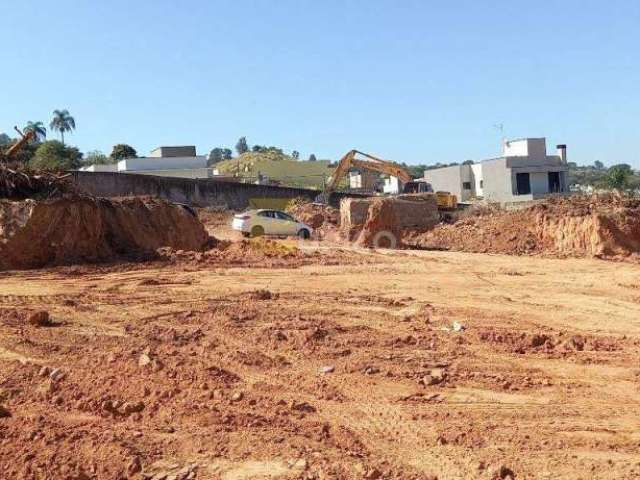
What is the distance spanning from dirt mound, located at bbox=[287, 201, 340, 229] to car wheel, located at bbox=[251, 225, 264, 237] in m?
4.80

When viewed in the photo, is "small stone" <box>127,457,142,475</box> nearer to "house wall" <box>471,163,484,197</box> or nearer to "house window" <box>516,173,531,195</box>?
"house window" <box>516,173,531,195</box>

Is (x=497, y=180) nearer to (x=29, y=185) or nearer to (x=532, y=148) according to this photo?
(x=532, y=148)

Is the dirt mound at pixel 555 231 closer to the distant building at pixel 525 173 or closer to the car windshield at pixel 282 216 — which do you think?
the car windshield at pixel 282 216

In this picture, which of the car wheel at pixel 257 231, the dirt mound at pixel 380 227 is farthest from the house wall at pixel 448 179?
the car wheel at pixel 257 231

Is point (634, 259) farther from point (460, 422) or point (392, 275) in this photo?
point (460, 422)

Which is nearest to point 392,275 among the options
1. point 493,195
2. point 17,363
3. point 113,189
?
point 17,363

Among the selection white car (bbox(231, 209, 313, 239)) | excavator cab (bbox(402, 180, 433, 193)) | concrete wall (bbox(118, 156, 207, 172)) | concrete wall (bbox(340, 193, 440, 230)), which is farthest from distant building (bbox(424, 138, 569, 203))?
white car (bbox(231, 209, 313, 239))

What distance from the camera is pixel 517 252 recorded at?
73.8 ft

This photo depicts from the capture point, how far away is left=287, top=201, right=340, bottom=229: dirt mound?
109 ft

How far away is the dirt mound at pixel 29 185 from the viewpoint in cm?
1914

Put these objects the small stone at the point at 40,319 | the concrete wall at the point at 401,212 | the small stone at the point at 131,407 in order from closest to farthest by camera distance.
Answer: the small stone at the point at 131,407, the small stone at the point at 40,319, the concrete wall at the point at 401,212

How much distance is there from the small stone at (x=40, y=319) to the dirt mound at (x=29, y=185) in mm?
9511

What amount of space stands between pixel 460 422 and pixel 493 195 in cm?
5389

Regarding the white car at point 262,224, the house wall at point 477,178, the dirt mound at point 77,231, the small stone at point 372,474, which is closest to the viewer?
the small stone at point 372,474
